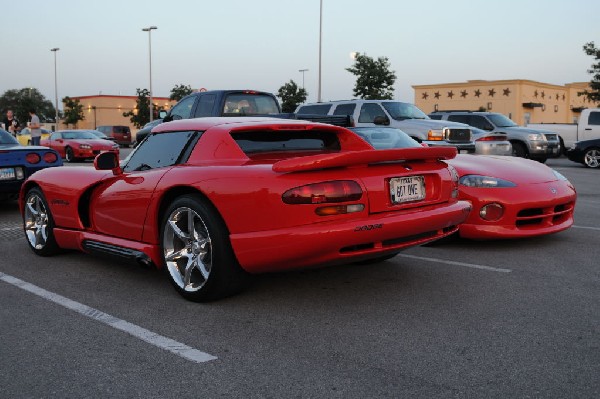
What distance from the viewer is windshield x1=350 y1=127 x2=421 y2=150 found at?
7605 millimetres

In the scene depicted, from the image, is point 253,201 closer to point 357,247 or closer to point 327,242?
point 327,242

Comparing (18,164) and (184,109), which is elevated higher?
(184,109)

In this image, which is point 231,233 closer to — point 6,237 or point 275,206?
point 275,206

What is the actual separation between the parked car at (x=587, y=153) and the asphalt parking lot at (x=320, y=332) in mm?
14420

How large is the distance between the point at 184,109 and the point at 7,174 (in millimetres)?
4317

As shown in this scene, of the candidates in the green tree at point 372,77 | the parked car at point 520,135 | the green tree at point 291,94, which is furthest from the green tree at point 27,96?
the parked car at point 520,135

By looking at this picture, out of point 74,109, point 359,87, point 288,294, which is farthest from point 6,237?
point 74,109

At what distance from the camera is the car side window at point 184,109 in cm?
1197

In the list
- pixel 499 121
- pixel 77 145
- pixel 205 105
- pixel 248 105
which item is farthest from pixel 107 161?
pixel 77 145

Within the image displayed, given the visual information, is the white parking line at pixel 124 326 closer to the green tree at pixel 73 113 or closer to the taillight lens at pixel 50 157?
the taillight lens at pixel 50 157

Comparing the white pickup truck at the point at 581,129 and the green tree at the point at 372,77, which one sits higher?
the green tree at the point at 372,77

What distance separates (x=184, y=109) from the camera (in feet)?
39.8

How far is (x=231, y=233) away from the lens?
3.93m

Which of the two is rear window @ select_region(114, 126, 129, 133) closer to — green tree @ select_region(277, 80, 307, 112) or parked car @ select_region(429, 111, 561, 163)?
green tree @ select_region(277, 80, 307, 112)
